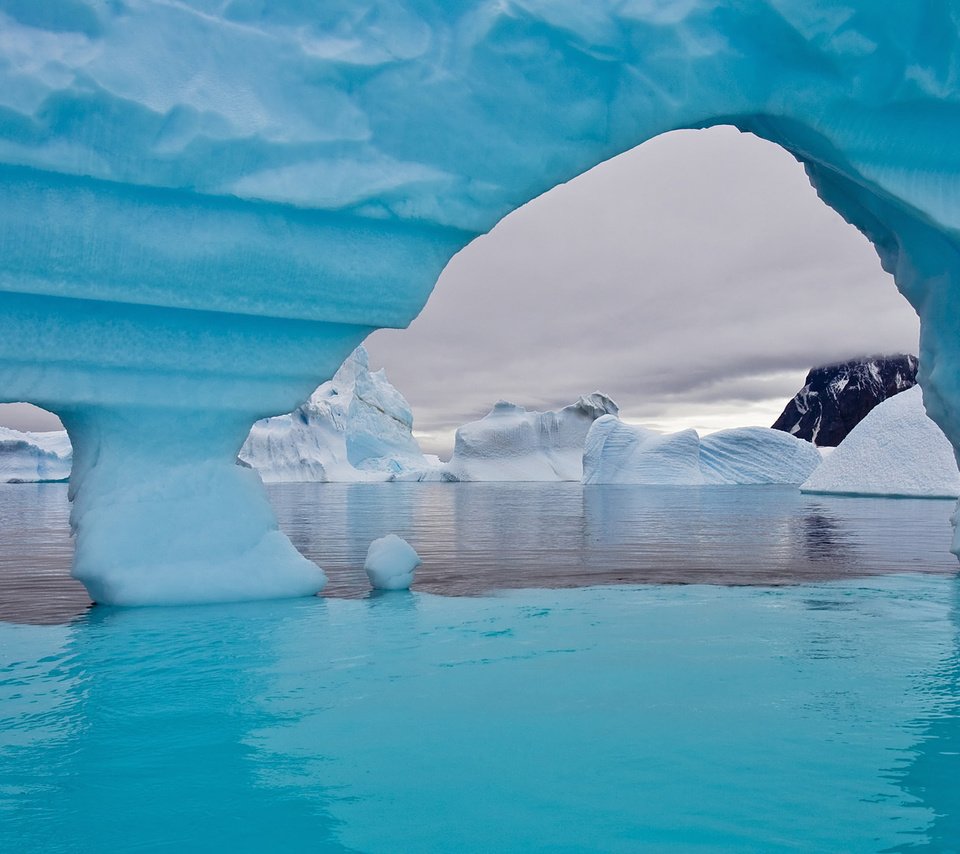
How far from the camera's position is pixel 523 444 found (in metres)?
47.9

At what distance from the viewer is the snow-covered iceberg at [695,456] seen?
33938mm

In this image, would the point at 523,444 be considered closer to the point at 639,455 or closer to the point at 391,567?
the point at 639,455

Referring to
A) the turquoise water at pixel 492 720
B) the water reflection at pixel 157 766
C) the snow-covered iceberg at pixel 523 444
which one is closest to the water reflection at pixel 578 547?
the turquoise water at pixel 492 720

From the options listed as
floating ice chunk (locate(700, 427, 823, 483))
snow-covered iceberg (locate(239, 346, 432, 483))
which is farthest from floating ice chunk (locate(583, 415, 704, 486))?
snow-covered iceberg (locate(239, 346, 432, 483))

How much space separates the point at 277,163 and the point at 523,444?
1686 inches

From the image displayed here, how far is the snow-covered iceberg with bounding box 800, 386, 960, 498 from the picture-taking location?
19.7m

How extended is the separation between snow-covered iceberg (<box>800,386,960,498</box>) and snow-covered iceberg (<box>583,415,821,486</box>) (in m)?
12.2

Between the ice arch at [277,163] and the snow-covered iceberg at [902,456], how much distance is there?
50.2 ft

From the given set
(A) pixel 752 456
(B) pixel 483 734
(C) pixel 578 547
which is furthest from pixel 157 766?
(A) pixel 752 456

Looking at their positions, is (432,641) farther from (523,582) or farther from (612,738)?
(523,582)

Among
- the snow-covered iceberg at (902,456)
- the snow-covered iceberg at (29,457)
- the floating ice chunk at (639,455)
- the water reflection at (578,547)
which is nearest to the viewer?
the water reflection at (578,547)

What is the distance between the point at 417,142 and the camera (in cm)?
558

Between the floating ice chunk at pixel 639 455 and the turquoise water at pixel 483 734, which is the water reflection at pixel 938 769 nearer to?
the turquoise water at pixel 483 734

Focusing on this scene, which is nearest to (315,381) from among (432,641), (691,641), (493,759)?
(432,641)
